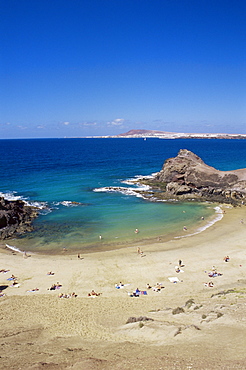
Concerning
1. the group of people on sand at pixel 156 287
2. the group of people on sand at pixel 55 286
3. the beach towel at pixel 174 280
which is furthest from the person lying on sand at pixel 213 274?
the group of people on sand at pixel 55 286

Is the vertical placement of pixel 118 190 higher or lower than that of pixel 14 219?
higher

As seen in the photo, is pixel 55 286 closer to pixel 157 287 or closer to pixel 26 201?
pixel 157 287

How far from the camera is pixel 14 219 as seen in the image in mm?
40594

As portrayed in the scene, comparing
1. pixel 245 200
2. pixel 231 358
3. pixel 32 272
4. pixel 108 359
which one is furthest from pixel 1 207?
pixel 245 200

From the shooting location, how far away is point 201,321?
1612 cm

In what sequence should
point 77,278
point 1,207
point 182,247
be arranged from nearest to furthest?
point 77,278 → point 182,247 → point 1,207

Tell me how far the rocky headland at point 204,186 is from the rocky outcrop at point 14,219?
25356mm

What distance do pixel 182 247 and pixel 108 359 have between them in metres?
21.0

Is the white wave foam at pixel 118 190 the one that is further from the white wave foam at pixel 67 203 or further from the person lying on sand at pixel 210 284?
the person lying on sand at pixel 210 284

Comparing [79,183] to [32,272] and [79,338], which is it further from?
[79,338]

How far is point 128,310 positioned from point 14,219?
A: 26.9 metres

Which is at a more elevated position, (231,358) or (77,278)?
(231,358)

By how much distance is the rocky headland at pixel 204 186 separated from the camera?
5434 centimetres

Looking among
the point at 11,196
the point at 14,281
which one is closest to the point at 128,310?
the point at 14,281
